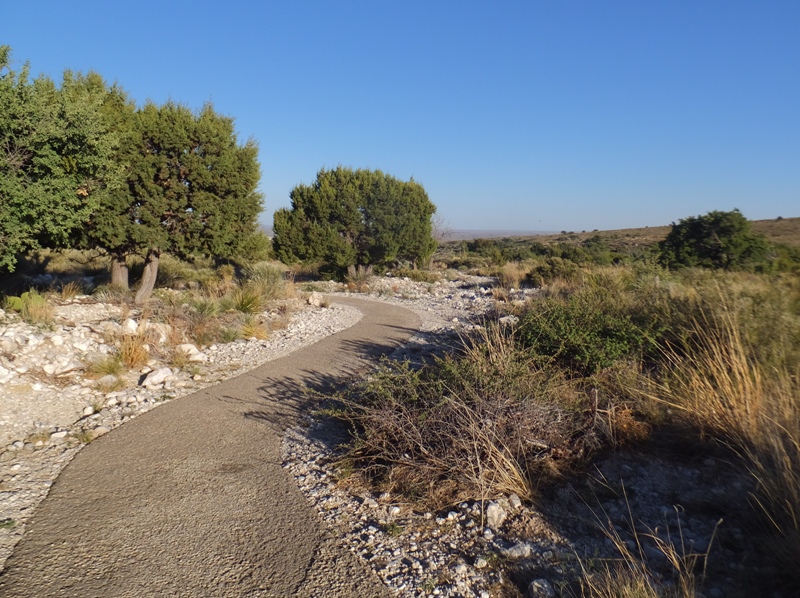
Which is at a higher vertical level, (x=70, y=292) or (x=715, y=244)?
(x=715, y=244)

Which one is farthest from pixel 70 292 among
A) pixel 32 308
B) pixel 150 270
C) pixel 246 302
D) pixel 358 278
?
pixel 358 278

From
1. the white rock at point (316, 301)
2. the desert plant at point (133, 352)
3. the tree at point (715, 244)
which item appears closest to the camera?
the desert plant at point (133, 352)

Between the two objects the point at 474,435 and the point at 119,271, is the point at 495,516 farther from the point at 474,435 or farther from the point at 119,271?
the point at 119,271

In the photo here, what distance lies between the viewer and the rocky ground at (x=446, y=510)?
3.22 meters

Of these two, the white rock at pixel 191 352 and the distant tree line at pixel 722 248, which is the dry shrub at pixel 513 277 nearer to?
the distant tree line at pixel 722 248

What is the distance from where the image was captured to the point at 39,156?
313 inches

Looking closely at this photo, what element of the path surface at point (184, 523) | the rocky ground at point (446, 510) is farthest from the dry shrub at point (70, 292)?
the path surface at point (184, 523)

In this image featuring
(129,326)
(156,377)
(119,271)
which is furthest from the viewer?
(119,271)

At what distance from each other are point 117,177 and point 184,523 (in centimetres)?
825

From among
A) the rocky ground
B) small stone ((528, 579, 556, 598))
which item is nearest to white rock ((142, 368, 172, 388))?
the rocky ground

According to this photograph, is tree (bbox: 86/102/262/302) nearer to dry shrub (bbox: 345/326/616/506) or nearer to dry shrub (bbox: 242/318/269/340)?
dry shrub (bbox: 242/318/269/340)

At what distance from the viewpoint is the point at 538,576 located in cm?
317

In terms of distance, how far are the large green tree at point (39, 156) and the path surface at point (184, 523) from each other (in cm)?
393

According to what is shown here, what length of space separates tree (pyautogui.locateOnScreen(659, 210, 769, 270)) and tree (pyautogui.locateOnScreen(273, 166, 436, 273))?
1499cm
